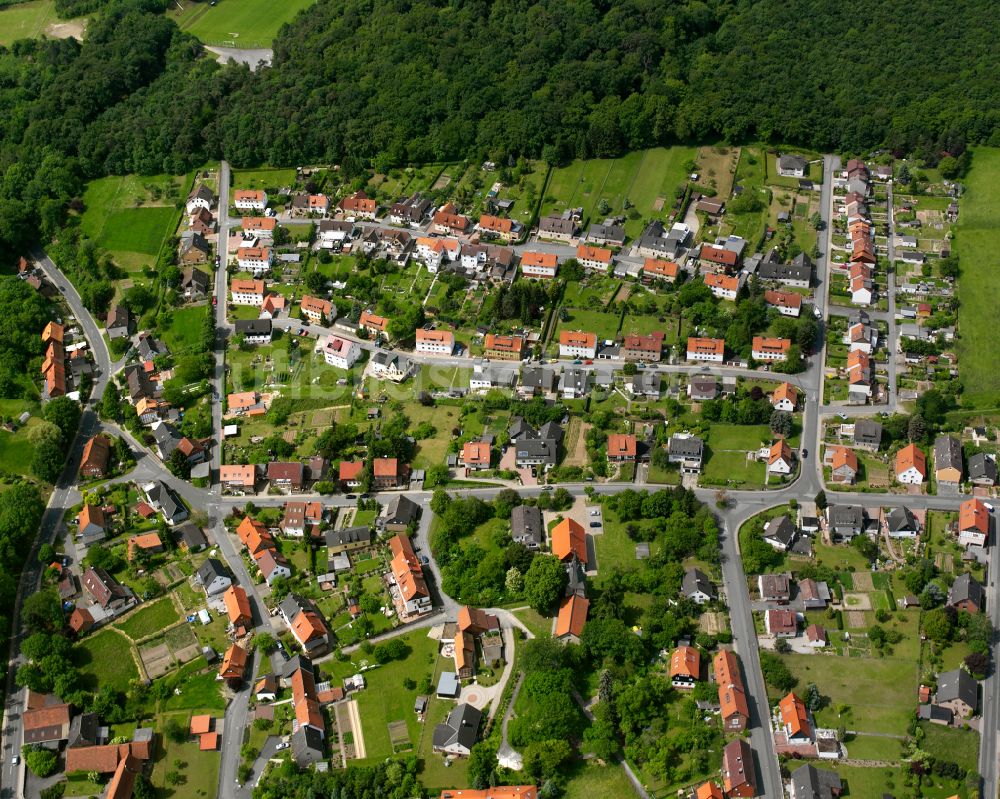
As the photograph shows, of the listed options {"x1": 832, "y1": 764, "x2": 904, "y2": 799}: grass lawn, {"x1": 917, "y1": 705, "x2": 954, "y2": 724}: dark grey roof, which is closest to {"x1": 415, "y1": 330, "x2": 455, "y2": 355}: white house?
{"x1": 832, "y1": 764, "x2": 904, "y2": 799}: grass lawn

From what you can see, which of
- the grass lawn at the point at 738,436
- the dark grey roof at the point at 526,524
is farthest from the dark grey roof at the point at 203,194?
the grass lawn at the point at 738,436

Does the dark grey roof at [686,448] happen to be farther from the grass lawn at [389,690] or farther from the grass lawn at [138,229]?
the grass lawn at [138,229]

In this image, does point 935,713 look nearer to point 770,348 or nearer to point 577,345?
point 770,348

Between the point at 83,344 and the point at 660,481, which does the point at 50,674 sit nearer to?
the point at 83,344

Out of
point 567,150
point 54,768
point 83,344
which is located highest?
point 567,150

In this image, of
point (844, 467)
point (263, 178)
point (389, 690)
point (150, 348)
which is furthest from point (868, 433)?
point (263, 178)

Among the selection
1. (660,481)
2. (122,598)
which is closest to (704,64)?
(660,481)
